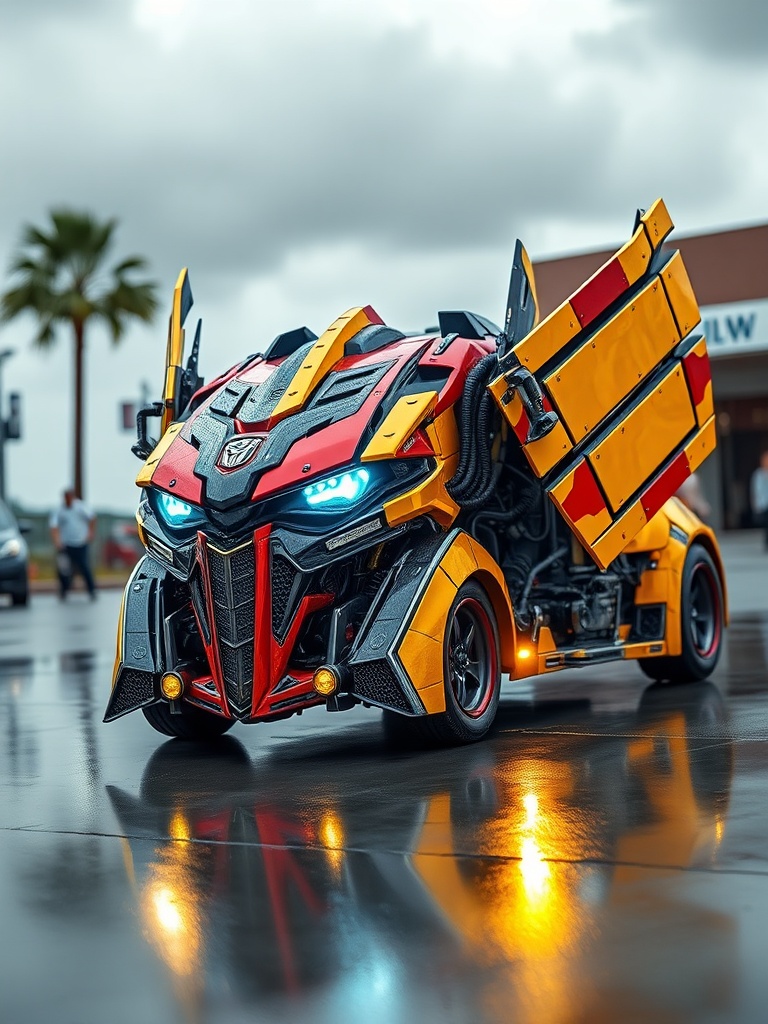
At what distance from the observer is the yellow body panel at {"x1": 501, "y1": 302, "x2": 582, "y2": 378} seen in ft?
27.5

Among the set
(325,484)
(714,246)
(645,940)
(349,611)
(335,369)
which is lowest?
(645,940)

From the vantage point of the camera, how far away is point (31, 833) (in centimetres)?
617

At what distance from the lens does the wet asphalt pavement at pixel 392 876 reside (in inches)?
156

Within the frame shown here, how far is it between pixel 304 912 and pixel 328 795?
205 cm

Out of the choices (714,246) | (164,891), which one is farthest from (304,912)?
(714,246)

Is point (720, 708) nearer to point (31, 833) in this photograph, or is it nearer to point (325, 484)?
point (325, 484)

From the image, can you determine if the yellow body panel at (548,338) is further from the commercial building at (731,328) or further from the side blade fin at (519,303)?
the commercial building at (731,328)

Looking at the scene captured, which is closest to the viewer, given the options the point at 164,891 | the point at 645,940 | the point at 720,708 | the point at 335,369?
the point at 645,940

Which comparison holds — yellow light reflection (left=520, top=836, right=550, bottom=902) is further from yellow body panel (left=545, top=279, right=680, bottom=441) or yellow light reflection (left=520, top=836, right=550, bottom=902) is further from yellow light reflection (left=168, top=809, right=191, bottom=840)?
yellow body panel (left=545, top=279, right=680, bottom=441)

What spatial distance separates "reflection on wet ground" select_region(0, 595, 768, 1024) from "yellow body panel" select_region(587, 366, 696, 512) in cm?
135

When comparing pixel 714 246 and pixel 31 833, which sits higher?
pixel 714 246

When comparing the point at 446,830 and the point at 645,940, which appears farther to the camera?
the point at 446,830

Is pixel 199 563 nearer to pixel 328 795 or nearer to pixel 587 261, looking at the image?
pixel 328 795

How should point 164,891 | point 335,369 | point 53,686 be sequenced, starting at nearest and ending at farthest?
point 164,891 < point 335,369 < point 53,686
